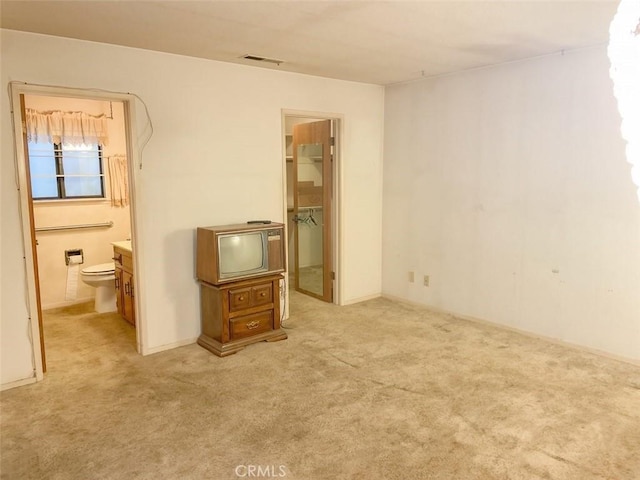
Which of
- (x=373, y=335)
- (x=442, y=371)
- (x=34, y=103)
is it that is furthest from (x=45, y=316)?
(x=442, y=371)

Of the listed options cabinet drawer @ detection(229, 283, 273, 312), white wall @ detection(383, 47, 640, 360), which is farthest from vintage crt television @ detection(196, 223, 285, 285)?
white wall @ detection(383, 47, 640, 360)

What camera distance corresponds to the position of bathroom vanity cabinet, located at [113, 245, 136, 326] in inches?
163

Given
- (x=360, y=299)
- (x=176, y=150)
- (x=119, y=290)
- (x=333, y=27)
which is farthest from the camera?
(x=360, y=299)

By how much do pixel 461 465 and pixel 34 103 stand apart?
4927 millimetres

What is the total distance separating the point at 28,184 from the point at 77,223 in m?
2.03

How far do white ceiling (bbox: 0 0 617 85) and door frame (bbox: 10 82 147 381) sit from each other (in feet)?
1.21

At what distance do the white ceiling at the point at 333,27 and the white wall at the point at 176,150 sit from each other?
156 mm

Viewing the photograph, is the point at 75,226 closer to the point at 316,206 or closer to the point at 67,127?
the point at 67,127

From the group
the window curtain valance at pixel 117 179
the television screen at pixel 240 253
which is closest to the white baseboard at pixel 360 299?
the television screen at pixel 240 253

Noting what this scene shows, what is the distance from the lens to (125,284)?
4.29 meters

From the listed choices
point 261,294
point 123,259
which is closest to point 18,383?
point 123,259

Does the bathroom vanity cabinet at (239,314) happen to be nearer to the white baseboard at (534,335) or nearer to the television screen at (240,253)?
the television screen at (240,253)

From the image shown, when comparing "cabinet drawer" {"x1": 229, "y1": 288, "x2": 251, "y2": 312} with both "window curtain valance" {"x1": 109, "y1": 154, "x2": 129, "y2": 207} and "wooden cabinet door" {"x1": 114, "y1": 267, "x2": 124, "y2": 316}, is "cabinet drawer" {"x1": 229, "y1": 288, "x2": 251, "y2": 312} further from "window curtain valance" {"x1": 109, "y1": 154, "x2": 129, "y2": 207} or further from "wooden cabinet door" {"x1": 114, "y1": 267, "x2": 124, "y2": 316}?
"window curtain valance" {"x1": 109, "y1": 154, "x2": 129, "y2": 207}

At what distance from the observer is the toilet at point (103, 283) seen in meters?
4.57
